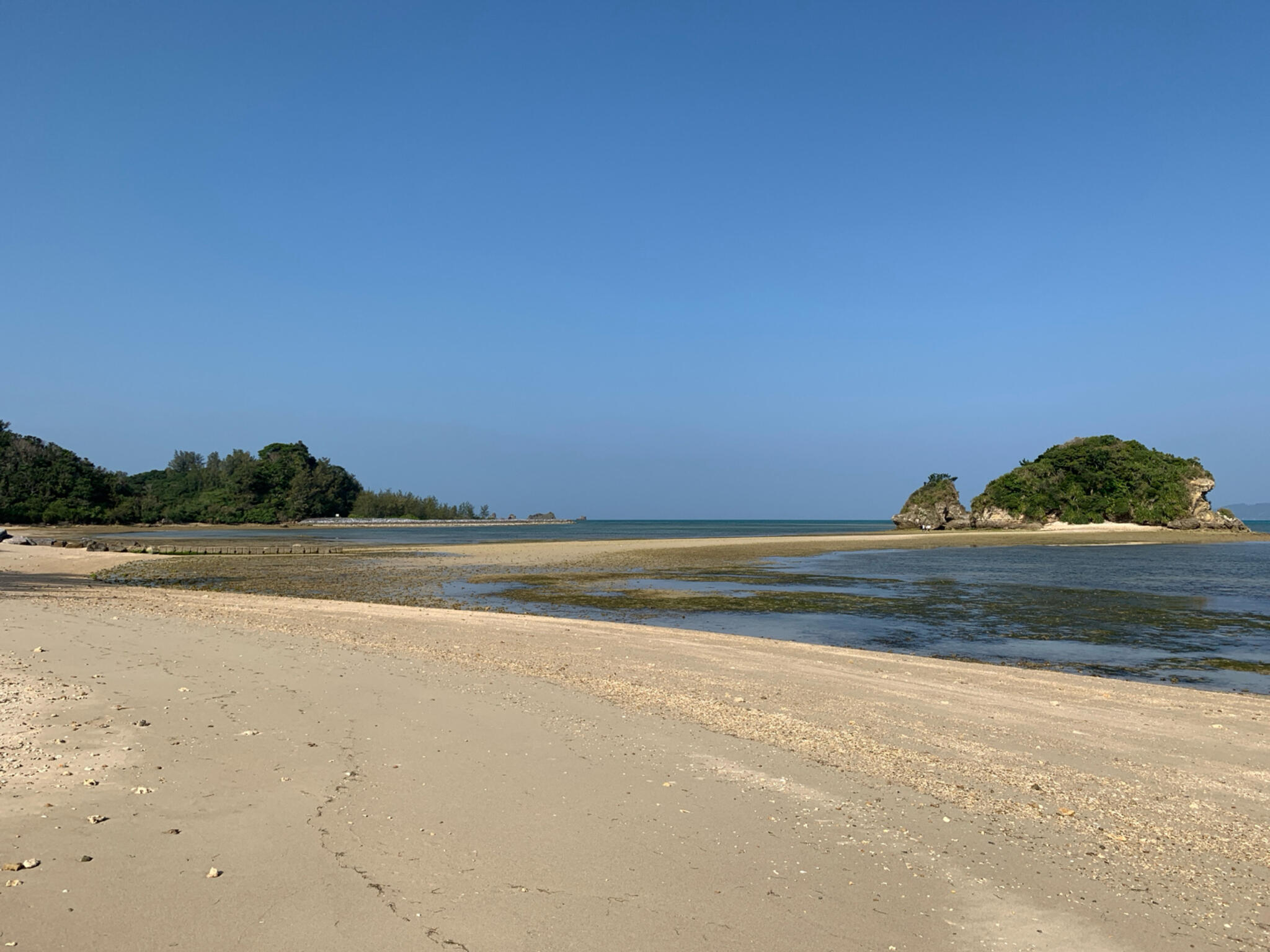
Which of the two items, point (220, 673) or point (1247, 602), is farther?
point (1247, 602)

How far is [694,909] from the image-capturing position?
12.9 feet

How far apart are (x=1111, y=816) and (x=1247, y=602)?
23.4 meters

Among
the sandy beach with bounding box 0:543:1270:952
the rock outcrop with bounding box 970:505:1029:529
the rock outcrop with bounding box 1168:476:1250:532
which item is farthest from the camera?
the rock outcrop with bounding box 970:505:1029:529

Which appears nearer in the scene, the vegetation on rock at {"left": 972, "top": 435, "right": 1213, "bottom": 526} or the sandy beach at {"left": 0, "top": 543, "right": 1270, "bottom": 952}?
the sandy beach at {"left": 0, "top": 543, "right": 1270, "bottom": 952}

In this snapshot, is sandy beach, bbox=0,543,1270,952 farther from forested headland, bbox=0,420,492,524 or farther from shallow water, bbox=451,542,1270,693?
forested headland, bbox=0,420,492,524

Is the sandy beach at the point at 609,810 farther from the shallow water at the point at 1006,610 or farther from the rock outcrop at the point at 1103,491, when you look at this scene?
the rock outcrop at the point at 1103,491

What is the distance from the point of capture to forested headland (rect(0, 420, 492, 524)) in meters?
98.6

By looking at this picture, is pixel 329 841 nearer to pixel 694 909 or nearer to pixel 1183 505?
pixel 694 909

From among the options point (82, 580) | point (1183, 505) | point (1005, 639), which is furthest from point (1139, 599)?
point (1183, 505)

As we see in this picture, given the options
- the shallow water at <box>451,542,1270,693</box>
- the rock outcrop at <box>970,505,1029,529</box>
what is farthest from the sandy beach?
the rock outcrop at <box>970,505,1029,529</box>

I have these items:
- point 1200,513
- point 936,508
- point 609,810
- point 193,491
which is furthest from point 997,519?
point 193,491

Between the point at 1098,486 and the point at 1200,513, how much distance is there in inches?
448

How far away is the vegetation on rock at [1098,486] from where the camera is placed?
9519cm

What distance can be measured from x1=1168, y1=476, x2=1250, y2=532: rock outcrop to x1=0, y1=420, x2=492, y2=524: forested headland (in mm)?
133011
